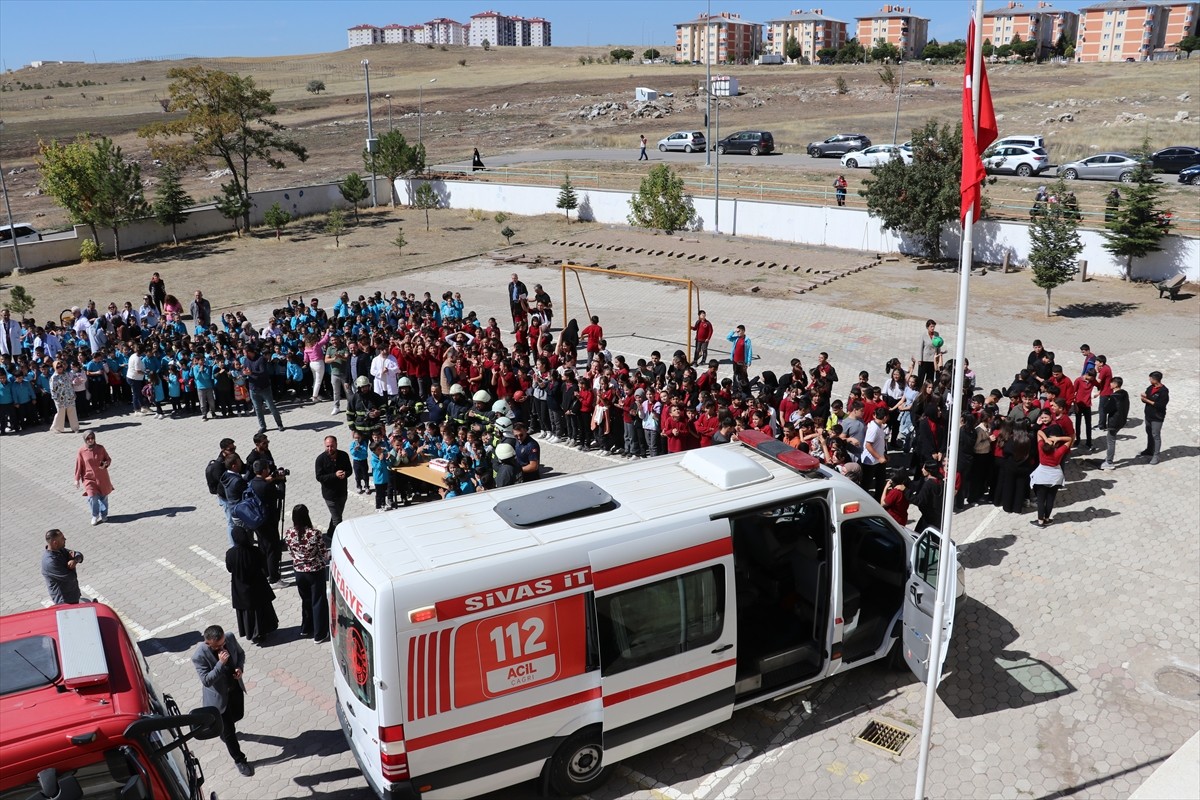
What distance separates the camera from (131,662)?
20.0 feet

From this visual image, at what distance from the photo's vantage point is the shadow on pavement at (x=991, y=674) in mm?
8570

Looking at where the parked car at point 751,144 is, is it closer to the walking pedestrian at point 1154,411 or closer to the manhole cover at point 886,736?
the walking pedestrian at point 1154,411

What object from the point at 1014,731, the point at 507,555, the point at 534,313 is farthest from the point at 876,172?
the point at 507,555

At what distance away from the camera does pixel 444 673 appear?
6570 millimetres

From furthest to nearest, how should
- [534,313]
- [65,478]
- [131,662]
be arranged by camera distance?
[534,313] → [65,478] → [131,662]

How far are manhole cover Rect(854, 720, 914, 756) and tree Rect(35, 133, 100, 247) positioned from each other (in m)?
34.8

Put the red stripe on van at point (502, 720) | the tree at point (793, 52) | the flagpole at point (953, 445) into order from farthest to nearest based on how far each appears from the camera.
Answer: the tree at point (793, 52) < the red stripe on van at point (502, 720) < the flagpole at point (953, 445)

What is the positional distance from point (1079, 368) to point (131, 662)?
62.7 feet

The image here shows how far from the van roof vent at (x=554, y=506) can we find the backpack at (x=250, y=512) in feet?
14.9

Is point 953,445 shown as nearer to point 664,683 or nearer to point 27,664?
point 664,683

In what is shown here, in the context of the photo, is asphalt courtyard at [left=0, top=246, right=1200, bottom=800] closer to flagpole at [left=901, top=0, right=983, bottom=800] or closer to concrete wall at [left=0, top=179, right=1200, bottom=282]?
flagpole at [left=901, top=0, right=983, bottom=800]

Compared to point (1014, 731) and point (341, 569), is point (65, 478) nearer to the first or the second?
point (341, 569)

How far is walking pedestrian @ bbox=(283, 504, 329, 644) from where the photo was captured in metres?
9.48

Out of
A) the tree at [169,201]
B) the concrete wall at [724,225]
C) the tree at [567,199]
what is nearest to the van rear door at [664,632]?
the concrete wall at [724,225]
